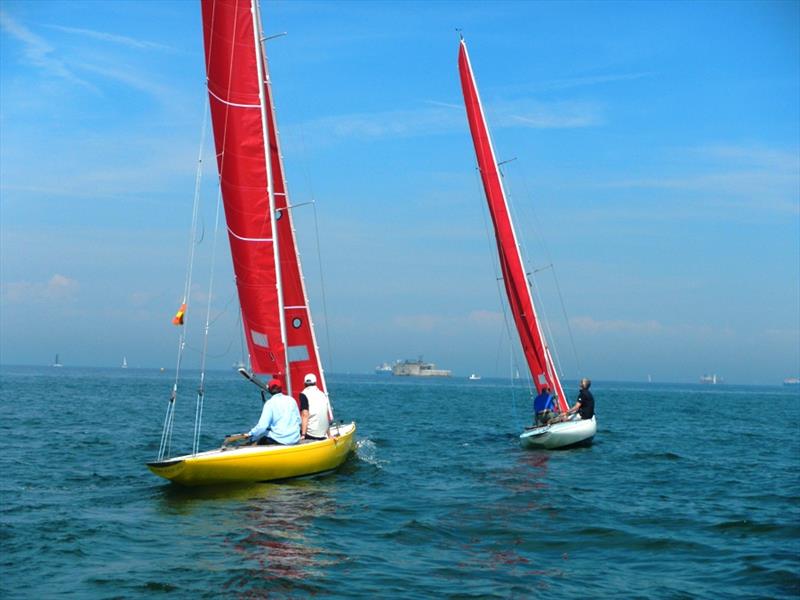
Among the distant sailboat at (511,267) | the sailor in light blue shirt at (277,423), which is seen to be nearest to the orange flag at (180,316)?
the sailor in light blue shirt at (277,423)

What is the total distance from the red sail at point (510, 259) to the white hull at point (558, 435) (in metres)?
1.75

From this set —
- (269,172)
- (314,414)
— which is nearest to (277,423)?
(314,414)

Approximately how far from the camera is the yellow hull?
1570 cm

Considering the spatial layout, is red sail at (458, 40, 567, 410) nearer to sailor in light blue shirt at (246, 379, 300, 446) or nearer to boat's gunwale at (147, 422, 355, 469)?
boat's gunwale at (147, 422, 355, 469)

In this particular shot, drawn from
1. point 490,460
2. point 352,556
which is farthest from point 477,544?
point 490,460

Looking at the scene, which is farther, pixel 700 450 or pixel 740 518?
pixel 700 450

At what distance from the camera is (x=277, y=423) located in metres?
17.2

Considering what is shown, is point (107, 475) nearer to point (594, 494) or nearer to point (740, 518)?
point (594, 494)

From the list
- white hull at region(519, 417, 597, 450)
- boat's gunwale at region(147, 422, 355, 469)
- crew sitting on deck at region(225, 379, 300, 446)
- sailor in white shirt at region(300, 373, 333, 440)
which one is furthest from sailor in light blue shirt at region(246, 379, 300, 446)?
white hull at region(519, 417, 597, 450)

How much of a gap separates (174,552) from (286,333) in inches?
356

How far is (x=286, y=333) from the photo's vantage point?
20438 mm

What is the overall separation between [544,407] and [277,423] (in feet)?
37.8

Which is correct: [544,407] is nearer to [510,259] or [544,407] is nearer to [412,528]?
[510,259]

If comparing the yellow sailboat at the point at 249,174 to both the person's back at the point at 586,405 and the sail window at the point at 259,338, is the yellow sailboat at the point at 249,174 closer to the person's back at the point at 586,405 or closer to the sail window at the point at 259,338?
the sail window at the point at 259,338
